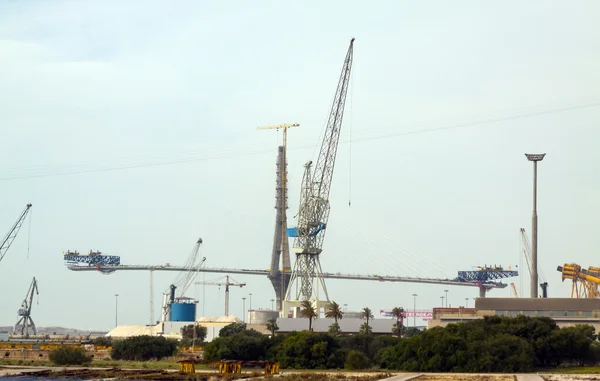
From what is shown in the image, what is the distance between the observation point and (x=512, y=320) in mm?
135875

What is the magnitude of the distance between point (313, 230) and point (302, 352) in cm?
6508

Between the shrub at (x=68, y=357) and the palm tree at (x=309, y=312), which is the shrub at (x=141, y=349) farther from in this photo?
the palm tree at (x=309, y=312)

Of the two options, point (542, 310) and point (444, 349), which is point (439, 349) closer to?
point (444, 349)

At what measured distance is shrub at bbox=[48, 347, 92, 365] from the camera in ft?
447

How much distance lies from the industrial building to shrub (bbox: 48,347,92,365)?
69.1m

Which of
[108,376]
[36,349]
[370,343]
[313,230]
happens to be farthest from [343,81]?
[108,376]

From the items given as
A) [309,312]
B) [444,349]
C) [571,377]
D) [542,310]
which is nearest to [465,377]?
[571,377]

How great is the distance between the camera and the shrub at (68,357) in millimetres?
136375

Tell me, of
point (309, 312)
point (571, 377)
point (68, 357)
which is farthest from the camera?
point (309, 312)

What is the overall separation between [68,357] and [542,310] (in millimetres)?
92146

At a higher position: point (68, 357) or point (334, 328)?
point (334, 328)

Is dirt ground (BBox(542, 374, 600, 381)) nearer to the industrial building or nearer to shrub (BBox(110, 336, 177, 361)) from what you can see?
the industrial building

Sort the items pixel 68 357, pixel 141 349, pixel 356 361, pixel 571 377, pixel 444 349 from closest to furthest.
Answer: pixel 571 377, pixel 444 349, pixel 356 361, pixel 68 357, pixel 141 349

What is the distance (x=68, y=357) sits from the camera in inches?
5384
